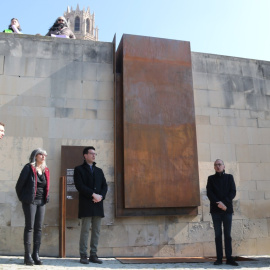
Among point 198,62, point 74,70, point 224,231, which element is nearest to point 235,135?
point 198,62

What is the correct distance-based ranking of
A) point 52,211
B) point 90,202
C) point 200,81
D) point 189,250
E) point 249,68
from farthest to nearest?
point 249,68
point 200,81
point 189,250
point 52,211
point 90,202

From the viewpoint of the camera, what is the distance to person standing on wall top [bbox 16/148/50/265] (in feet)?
13.7

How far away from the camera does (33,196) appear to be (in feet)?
13.8

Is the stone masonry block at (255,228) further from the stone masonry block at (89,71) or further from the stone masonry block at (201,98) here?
the stone masonry block at (89,71)

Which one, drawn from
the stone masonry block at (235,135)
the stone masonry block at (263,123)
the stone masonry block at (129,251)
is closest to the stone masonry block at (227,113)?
the stone masonry block at (235,135)

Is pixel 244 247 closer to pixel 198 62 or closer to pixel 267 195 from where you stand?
pixel 267 195

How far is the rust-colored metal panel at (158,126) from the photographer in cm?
581

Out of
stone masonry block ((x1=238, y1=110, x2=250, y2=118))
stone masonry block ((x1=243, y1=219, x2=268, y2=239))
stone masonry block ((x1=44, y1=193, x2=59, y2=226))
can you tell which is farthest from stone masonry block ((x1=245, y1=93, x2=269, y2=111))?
stone masonry block ((x1=44, y1=193, x2=59, y2=226))

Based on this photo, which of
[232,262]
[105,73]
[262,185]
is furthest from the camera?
[262,185]

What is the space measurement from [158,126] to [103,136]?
0.99 metres

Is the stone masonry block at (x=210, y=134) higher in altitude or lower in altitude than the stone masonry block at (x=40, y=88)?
lower

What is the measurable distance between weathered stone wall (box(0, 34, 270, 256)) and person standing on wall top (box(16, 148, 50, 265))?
3.78ft

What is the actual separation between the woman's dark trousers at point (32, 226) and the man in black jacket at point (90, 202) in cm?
57

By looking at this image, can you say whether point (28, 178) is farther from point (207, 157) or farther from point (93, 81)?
point (207, 157)
